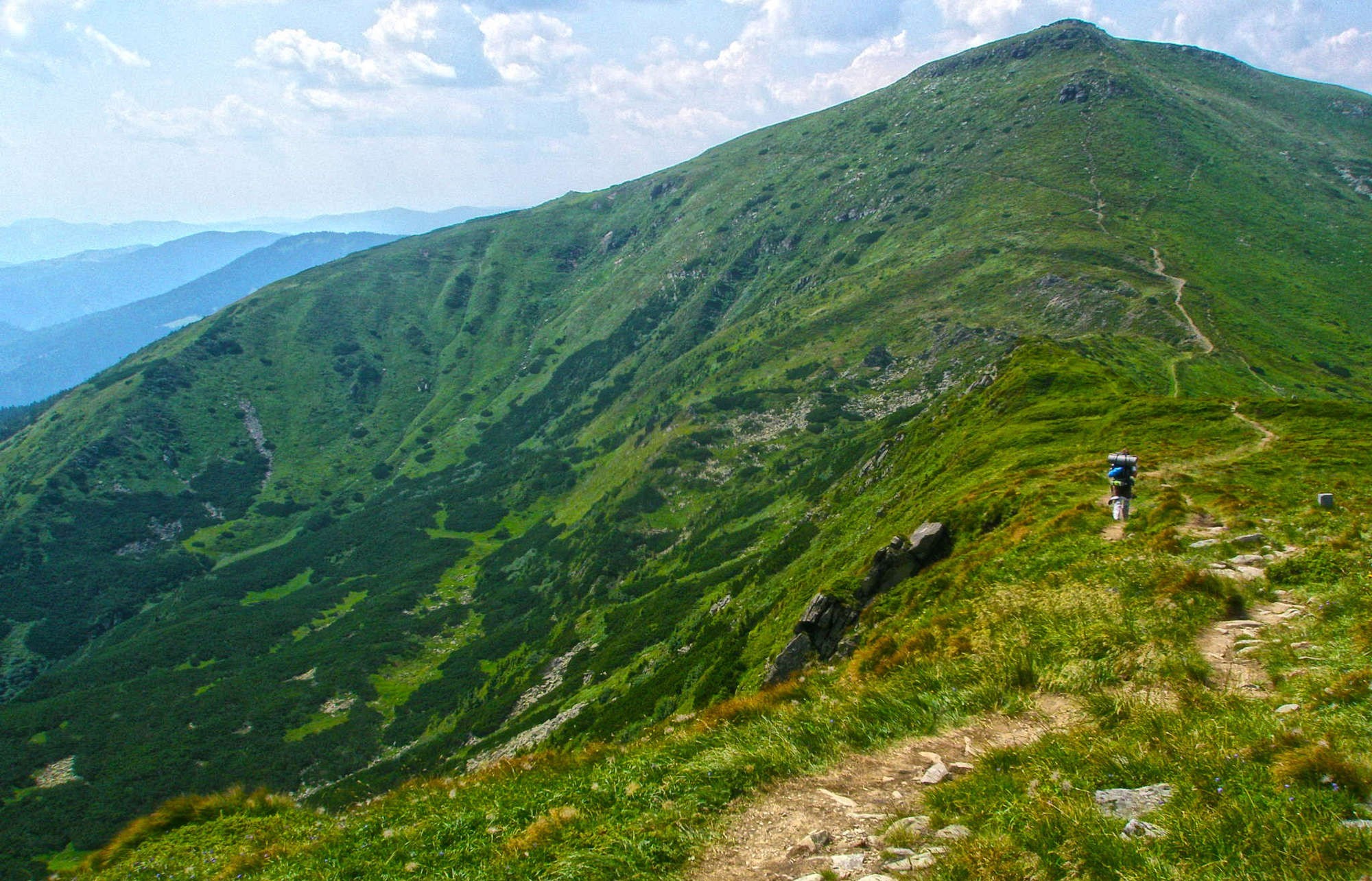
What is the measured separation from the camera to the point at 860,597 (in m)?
31.7

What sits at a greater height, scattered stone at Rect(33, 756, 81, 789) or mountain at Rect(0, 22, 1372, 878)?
mountain at Rect(0, 22, 1372, 878)

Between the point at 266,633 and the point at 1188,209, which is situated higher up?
the point at 1188,209

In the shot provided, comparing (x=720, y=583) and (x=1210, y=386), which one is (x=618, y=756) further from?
(x=1210, y=386)

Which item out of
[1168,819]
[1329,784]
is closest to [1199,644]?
[1329,784]

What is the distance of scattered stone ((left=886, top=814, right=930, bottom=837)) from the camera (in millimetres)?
8453

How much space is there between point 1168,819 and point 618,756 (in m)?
9.06

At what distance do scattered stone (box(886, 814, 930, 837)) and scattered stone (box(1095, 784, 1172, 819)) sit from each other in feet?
6.52

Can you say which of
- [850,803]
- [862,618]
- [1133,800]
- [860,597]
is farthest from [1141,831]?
[860,597]

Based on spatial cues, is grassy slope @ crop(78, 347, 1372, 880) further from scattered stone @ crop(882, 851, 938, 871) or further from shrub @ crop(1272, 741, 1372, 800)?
scattered stone @ crop(882, 851, 938, 871)

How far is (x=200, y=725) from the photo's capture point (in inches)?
5891

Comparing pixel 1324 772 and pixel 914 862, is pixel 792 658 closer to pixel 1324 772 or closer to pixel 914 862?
pixel 914 862

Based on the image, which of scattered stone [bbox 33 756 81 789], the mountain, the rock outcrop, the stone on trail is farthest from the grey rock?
scattered stone [bbox 33 756 81 789]

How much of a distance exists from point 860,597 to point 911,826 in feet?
77.9

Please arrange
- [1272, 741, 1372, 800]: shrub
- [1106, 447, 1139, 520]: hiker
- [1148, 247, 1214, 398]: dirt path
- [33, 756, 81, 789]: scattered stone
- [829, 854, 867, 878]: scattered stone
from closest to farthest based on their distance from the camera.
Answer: [1272, 741, 1372, 800]: shrub, [829, 854, 867, 878]: scattered stone, [1106, 447, 1139, 520]: hiker, [1148, 247, 1214, 398]: dirt path, [33, 756, 81, 789]: scattered stone
